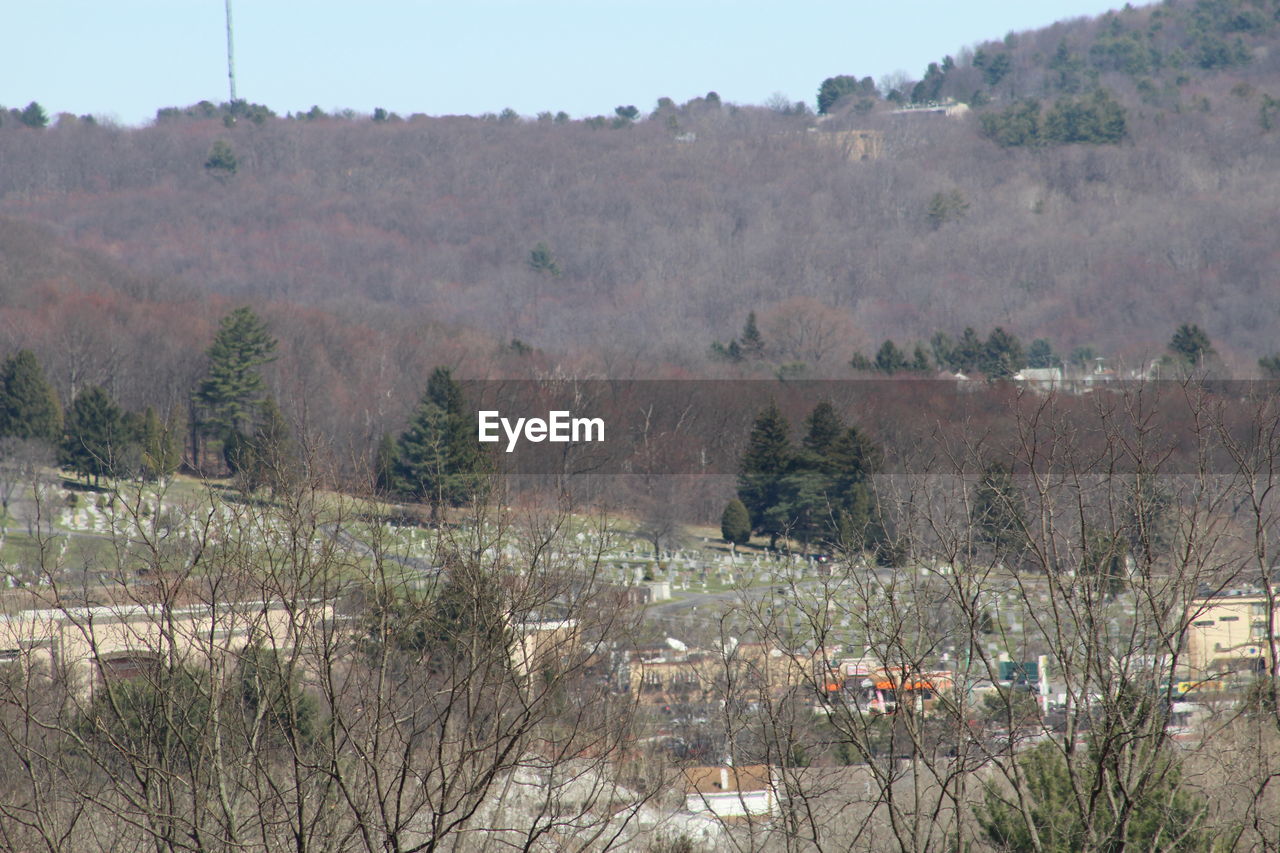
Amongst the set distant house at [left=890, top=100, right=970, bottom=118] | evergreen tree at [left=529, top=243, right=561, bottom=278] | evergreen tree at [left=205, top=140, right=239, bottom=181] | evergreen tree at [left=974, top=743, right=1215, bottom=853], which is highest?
distant house at [left=890, top=100, right=970, bottom=118]

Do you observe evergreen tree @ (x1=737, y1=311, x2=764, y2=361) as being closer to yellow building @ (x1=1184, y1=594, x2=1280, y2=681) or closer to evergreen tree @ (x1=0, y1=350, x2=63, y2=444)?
evergreen tree @ (x1=0, y1=350, x2=63, y2=444)

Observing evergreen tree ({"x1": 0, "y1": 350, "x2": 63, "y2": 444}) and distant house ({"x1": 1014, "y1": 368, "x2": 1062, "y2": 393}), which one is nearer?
distant house ({"x1": 1014, "y1": 368, "x2": 1062, "y2": 393})

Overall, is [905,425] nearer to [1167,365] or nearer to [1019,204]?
[1167,365]

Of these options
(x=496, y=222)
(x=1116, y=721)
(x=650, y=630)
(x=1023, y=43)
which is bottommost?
(x=650, y=630)

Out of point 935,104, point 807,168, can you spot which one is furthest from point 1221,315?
point 935,104

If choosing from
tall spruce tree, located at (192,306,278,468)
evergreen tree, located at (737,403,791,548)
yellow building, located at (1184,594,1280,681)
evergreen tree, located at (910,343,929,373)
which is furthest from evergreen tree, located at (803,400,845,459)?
evergreen tree, located at (910,343,929,373)
